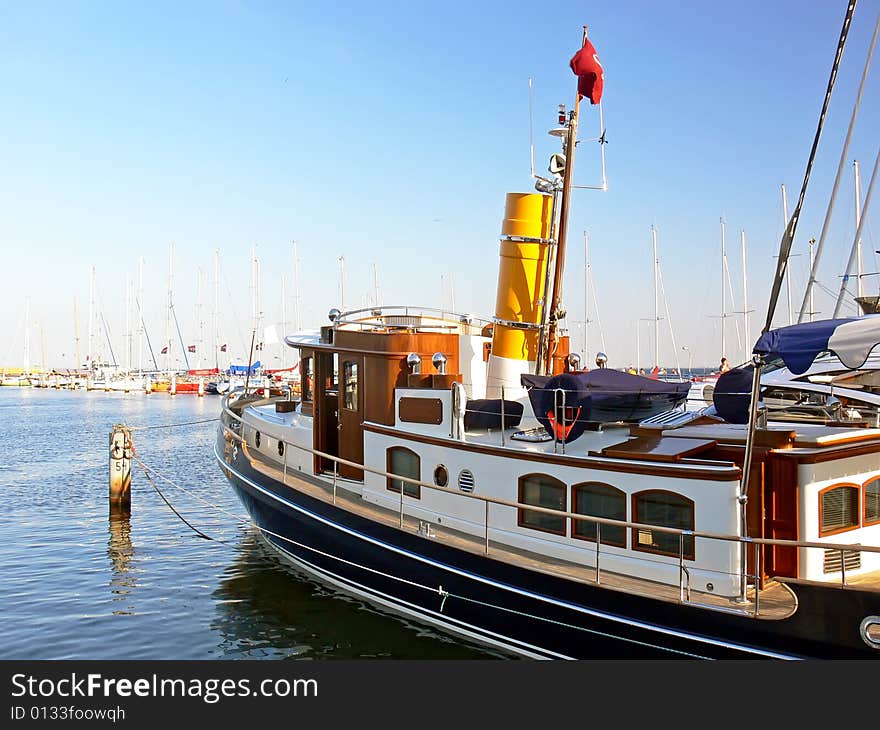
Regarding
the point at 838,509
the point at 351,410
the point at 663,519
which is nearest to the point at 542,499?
the point at 663,519

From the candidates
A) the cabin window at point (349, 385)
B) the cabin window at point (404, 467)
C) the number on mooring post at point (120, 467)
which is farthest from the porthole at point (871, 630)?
the number on mooring post at point (120, 467)

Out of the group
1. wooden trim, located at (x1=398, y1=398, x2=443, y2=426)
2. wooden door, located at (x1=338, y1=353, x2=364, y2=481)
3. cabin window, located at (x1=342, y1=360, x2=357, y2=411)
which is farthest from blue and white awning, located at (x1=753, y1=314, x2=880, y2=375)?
cabin window, located at (x1=342, y1=360, x2=357, y2=411)

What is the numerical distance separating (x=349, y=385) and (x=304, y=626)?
13.3 feet

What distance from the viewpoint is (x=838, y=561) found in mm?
8328

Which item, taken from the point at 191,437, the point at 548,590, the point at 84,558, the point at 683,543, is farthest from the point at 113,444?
the point at 191,437

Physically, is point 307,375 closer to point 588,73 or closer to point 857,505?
point 588,73

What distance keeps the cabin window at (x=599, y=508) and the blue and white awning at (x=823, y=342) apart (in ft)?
8.19

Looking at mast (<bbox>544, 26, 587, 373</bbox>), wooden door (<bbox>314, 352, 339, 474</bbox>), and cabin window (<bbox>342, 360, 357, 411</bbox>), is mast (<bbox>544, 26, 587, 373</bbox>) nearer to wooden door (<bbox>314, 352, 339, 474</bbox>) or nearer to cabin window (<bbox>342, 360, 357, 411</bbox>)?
cabin window (<bbox>342, 360, 357, 411</bbox>)

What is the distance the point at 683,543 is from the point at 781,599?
3.58 ft

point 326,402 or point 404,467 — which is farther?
point 326,402

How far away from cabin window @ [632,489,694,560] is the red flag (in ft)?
25.5

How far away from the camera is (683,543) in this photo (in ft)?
27.6

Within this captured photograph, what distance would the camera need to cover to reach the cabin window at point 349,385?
13391 mm

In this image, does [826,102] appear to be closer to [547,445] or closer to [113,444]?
[547,445]
